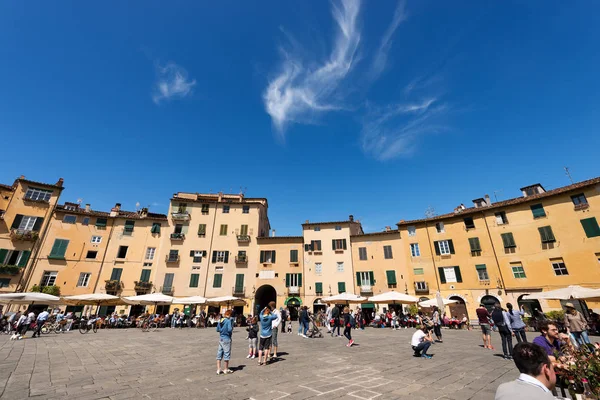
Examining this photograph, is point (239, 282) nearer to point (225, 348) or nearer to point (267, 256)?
point (267, 256)

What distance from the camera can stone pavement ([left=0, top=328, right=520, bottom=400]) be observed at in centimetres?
543

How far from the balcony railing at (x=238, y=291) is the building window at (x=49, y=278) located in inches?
702

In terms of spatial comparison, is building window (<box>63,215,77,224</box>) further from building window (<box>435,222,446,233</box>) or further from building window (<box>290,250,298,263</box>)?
building window (<box>435,222,446,233</box>)

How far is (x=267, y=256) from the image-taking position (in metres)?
32.7

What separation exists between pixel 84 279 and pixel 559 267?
45913mm

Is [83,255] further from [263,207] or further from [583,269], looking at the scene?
[583,269]

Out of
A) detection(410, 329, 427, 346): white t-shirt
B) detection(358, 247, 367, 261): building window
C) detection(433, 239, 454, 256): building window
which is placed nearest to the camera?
detection(410, 329, 427, 346): white t-shirt

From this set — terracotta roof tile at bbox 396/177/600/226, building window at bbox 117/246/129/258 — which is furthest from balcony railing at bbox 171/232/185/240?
terracotta roof tile at bbox 396/177/600/226

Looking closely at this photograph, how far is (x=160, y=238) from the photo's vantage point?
3200 cm

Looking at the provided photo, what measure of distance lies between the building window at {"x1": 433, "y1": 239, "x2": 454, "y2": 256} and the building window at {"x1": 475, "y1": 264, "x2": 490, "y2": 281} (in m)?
2.71

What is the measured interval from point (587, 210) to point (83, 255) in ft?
160

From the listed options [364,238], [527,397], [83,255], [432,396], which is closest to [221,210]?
[83,255]

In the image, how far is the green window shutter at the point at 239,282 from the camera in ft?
101

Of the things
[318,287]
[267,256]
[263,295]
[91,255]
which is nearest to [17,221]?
[91,255]
